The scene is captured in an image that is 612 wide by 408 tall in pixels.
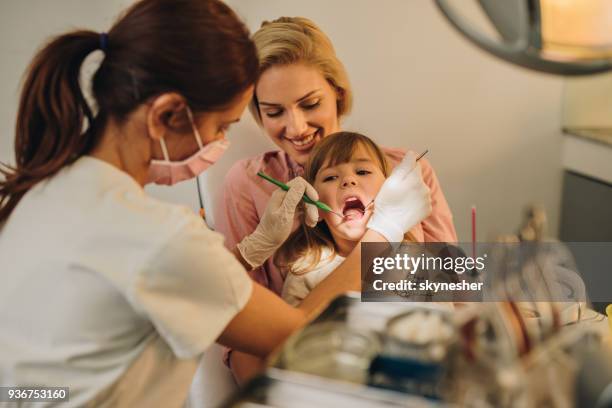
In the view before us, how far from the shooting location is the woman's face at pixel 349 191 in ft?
6.90

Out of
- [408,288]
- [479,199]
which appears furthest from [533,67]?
[479,199]

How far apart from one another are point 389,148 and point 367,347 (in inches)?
50.8

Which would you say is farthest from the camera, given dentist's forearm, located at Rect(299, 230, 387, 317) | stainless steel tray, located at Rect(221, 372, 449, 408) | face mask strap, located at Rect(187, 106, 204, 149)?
dentist's forearm, located at Rect(299, 230, 387, 317)

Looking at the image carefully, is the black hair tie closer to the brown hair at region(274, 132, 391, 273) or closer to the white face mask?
the white face mask

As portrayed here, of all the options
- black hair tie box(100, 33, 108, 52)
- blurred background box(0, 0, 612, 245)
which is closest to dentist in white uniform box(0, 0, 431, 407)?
black hair tie box(100, 33, 108, 52)

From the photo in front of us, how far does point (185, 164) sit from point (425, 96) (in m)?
1.22

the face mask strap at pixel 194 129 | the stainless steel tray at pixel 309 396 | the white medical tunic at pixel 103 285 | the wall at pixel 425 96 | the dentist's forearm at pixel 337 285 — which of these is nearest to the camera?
the stainless steel tray at pixel 309 396

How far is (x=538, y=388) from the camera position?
0.95 m

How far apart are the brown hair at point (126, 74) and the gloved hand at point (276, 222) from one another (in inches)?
24.2

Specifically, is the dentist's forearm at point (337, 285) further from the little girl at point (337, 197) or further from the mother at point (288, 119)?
the mother at point (288, 119)

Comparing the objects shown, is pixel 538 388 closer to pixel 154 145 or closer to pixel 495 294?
pixel 495 294

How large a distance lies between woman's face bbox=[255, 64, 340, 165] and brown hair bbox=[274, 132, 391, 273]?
7cm

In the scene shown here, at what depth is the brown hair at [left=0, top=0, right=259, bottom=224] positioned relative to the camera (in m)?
1.38

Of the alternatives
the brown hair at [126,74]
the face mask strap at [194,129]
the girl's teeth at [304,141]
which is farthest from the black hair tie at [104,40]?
the girl's teeth at [304,141]
